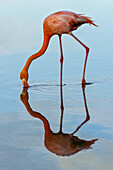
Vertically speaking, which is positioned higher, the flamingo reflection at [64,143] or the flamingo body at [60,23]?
the flamingo body at [60,23]

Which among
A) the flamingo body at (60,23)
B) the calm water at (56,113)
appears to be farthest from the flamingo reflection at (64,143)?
the flamingo body at (60,23)

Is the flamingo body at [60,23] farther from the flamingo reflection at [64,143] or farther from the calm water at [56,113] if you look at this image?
the flamingo reflection at [64,143]

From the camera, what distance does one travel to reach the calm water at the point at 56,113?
4.50 m

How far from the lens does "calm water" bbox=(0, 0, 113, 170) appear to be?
4.50 metres

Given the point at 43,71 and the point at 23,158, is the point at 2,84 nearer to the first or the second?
the point at 43,71

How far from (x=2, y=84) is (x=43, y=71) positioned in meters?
1.31

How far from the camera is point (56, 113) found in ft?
20.5

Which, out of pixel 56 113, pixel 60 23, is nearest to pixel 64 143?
pixel 56 113

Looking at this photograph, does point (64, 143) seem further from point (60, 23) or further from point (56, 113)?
point (60, 23)

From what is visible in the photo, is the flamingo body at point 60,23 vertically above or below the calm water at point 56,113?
above

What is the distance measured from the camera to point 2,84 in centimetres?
850

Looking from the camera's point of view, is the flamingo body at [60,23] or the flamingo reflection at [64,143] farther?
the flamingo body at [60,23]

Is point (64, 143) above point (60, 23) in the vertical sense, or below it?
below

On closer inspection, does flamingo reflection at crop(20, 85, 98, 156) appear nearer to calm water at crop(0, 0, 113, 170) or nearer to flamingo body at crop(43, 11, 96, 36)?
calm water at crop(0, 0, 113, 170)
